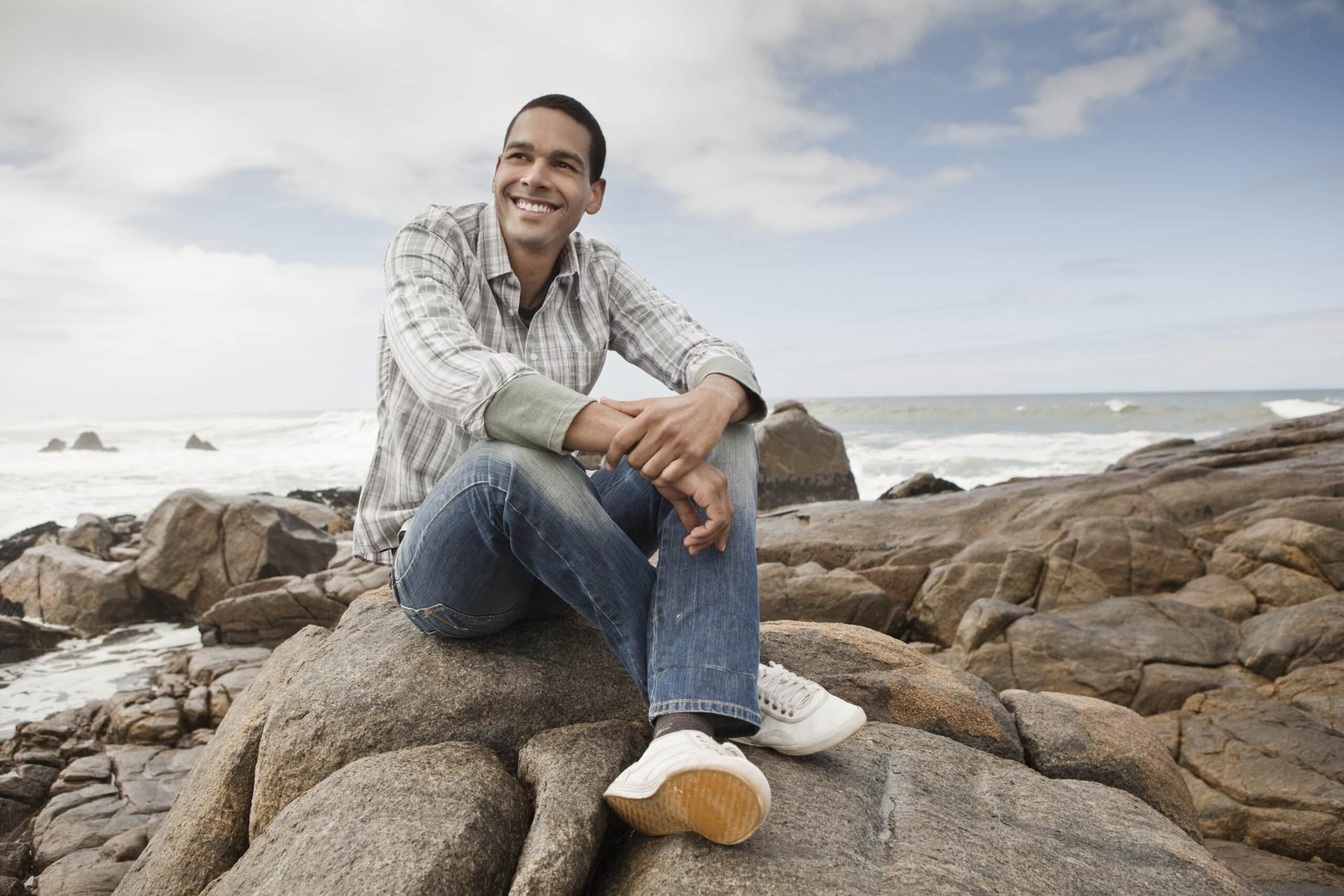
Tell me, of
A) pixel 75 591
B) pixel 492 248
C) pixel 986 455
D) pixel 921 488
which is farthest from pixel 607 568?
pixel 986 455

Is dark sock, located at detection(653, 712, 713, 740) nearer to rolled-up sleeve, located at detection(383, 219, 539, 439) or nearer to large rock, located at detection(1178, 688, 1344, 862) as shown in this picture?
rolled-up sleeve, located at detection(383, 219, 539, 439)

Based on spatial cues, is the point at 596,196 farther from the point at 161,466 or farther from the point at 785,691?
the point at 161,466

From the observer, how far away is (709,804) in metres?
1.96

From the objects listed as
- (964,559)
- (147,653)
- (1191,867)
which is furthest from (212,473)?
(1191,867)

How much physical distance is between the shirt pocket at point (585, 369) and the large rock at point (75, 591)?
31.6 feet

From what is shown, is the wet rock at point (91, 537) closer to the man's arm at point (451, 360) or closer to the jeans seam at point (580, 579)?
the man's arm at point (451, 360)

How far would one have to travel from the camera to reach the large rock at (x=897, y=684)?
11.2 feet

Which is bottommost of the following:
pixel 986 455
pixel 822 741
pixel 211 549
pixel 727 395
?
pixel 986 455

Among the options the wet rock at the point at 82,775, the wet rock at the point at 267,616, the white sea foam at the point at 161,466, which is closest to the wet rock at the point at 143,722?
the wet rock at the point at 82,775

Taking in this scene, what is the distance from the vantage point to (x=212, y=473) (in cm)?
2688

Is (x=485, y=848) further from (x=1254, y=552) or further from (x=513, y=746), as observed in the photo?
(x=1254, y=552)

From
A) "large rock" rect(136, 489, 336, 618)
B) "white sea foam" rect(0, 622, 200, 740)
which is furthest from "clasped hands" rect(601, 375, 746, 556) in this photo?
"large rock" rect(136, 489, 336, 618)

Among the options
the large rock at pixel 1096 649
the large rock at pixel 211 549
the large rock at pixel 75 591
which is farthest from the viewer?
the large rock at pixel 211 549

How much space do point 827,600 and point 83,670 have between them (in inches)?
297
